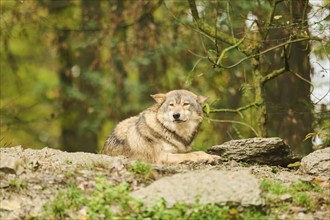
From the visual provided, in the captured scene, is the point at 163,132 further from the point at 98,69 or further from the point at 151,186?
the point at 98,69

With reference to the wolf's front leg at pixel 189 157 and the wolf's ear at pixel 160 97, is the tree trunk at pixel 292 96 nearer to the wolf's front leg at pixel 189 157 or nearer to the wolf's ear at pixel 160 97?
the wolf's ear at pixel 160 97

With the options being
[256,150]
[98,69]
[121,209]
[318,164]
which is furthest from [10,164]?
[98,69]

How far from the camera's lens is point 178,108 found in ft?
32.6

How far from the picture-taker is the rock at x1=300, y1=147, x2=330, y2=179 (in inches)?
350

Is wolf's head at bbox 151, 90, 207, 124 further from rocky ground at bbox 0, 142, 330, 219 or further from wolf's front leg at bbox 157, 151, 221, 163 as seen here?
rocky ground at bbox 0, 142, 330, 219

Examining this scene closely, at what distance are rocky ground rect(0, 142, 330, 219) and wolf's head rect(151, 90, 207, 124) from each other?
1.28m

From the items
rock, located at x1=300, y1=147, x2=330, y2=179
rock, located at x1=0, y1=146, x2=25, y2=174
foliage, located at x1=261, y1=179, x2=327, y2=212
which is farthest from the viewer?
rock, located at x1=300, y1=147, x2=330, y2=179

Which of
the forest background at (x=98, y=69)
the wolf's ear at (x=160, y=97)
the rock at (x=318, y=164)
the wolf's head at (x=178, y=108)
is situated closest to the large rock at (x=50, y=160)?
the wolf's head at (x=178, y=108)

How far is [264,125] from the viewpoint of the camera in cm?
1195

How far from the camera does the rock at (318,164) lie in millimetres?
8898

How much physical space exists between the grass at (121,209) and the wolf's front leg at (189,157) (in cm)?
234

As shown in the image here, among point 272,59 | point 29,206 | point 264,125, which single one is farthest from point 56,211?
point 272,59

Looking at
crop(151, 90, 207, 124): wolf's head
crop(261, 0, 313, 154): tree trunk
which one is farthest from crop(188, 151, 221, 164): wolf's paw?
crop(261, 0, 313, 154): tree trunk

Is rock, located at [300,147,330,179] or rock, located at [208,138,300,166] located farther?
rock, located at [208,138,300,166]
